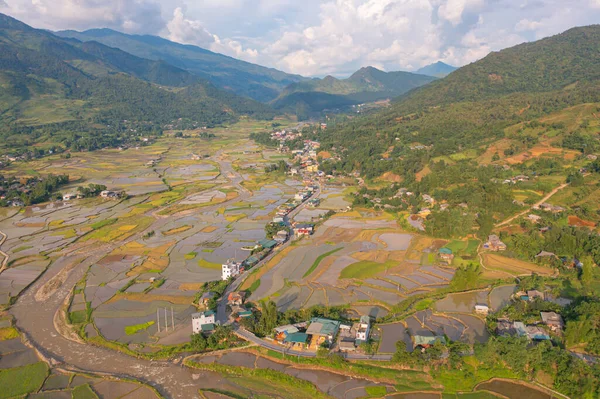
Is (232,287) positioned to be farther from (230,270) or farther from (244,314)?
(244,314)

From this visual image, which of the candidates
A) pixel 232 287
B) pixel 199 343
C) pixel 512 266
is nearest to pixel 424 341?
pixel 199 343

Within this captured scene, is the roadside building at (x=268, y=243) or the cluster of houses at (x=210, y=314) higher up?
the roadside building at (x=268, y=243)

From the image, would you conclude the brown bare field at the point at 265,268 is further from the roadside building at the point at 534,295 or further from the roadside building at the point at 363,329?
the roadside building at the point at 534,295

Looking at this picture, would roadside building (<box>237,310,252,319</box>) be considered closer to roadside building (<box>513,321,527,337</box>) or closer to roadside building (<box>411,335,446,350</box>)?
roadside building (<box>411,335,446,350</box>)

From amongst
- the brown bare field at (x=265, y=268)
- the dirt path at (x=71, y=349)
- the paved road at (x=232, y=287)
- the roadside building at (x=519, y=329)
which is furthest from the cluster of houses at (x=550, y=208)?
the dirt path at (x=71, y=349)

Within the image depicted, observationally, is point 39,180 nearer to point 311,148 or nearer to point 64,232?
point 64,232

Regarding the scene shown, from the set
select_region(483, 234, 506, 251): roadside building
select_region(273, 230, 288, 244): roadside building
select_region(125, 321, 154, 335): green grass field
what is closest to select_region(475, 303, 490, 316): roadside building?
select_region(483, 234, 506, 251): roadside building
